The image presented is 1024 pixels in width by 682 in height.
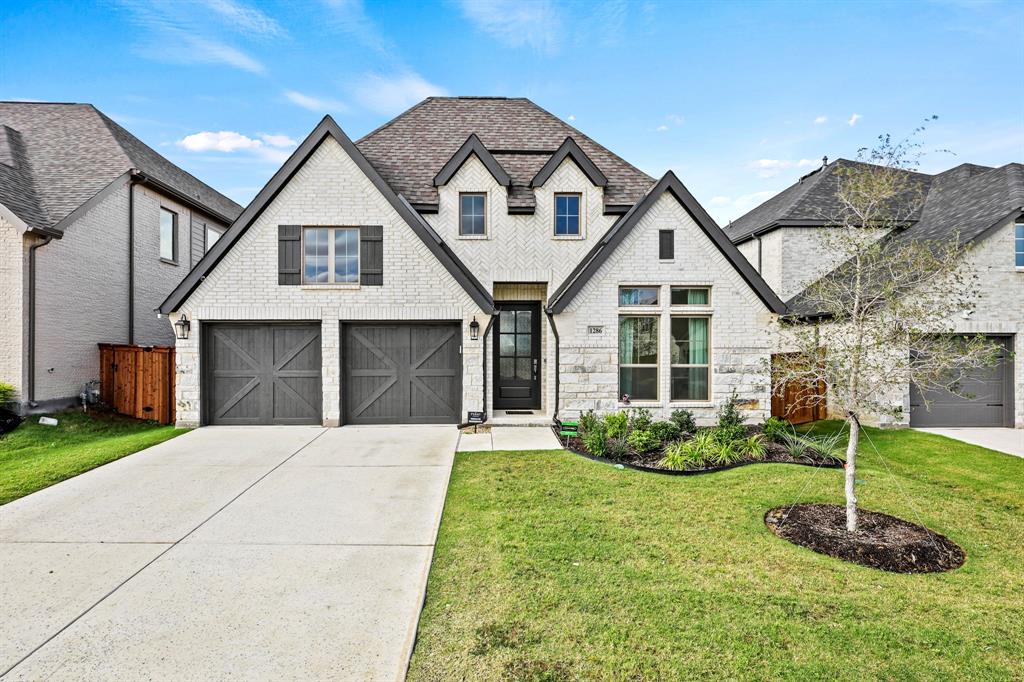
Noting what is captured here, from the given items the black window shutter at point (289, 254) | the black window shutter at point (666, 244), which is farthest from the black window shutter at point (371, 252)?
the black window shutter at point (666, 244)

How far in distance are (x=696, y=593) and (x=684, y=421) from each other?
620 cm

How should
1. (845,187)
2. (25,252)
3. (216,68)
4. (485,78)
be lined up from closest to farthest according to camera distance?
(845,187) → (25,252) → (216,68) → (485,78)

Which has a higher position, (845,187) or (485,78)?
(485,78)

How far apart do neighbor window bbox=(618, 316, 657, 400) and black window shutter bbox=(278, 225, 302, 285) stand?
23.8ft

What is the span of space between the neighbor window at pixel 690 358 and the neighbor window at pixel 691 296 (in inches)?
14.2

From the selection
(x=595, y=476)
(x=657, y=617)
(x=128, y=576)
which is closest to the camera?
(x=657, y=617)

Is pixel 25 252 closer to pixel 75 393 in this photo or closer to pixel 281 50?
pixel 75 393

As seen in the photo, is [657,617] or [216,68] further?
[216,68]

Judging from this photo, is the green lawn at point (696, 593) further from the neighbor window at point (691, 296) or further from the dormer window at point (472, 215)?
the dormer window at point (472, 215)

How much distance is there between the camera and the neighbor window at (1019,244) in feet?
35.0

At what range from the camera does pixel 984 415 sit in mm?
11062

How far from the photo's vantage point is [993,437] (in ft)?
32.7

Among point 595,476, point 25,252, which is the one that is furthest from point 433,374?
point 25,252

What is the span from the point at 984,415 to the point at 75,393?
21.3m
